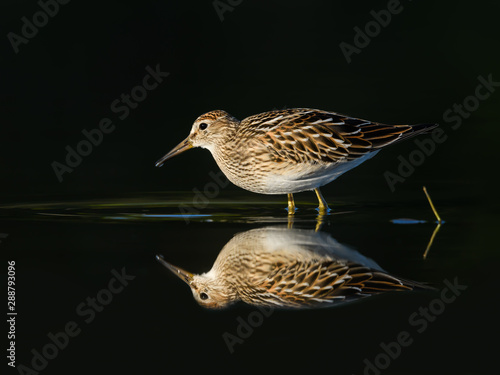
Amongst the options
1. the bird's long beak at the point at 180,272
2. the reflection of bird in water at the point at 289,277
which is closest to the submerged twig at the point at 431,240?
the reflection of bird in water at the point at 289,277

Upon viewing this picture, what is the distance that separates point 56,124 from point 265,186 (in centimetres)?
696

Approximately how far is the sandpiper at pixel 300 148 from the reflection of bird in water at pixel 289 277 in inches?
104

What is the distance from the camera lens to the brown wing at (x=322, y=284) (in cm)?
607

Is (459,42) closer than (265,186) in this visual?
No

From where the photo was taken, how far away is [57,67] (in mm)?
17984

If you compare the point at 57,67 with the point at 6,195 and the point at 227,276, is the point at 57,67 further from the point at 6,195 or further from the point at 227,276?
the point at 227,276

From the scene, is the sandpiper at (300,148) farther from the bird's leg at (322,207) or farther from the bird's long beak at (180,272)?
the bird's long beak at (180,272)

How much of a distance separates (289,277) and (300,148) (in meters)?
3.99

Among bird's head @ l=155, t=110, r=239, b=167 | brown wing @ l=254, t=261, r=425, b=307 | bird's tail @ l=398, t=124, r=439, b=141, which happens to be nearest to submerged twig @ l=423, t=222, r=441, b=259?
brown wing @ l=254, t=261, r=425, b=307

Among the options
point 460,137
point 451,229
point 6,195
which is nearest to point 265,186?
point 451,229

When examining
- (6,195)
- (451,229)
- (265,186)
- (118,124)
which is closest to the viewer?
(451,229)

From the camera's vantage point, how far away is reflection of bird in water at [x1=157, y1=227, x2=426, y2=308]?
20.0 ft

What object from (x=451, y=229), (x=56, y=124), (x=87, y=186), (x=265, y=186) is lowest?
(x=451, y=229)

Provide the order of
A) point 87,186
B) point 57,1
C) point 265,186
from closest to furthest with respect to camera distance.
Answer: point 265,186, point 87,186, point 57,1
